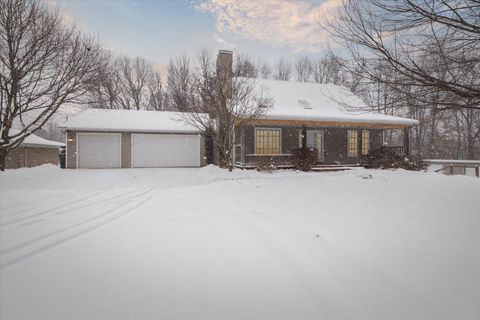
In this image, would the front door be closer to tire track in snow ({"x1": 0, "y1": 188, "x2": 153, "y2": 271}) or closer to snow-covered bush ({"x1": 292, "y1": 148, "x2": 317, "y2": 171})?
snow-covered bush ({"x1": 292, "y1": 148, "x2": 317, "y2": 171})

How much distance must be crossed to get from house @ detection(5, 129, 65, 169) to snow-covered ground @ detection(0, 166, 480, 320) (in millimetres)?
17157

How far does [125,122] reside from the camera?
1652 cm

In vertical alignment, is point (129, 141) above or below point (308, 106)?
below

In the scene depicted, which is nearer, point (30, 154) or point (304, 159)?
point (304, 159)

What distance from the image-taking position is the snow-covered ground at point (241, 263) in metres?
1.86

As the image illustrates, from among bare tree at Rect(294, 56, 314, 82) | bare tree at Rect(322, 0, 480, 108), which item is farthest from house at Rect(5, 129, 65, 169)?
bare tree at Rect(294, 56, 314, 82)

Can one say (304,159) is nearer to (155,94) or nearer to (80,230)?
(80,230)

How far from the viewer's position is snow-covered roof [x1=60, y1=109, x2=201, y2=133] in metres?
15.2

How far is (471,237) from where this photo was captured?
324 cm

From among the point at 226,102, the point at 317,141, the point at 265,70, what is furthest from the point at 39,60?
the point at 265,70

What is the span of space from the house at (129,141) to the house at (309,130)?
4238mm

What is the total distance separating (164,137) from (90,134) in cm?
460

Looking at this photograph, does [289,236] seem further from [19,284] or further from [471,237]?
[19,284]

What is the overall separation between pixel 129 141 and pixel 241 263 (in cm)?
1569
